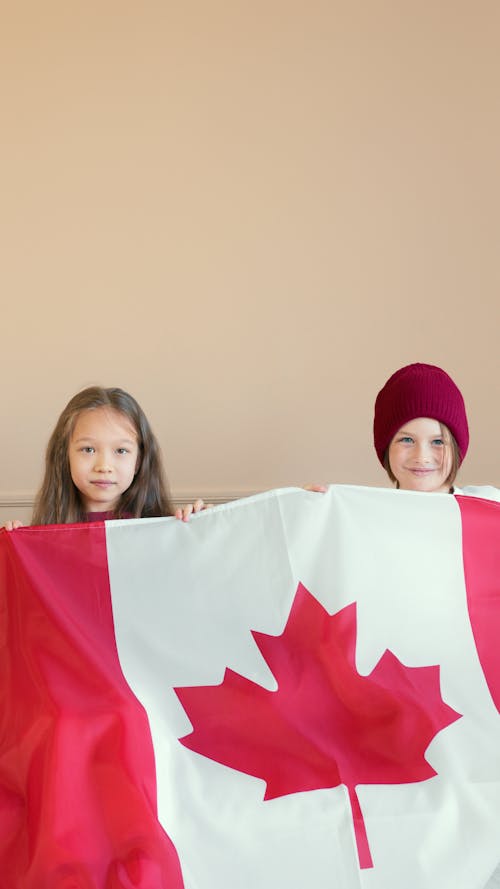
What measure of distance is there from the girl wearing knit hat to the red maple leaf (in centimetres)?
49

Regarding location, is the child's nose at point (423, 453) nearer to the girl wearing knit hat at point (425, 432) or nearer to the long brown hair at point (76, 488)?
the girl wearing knit hat at point (425, 432)

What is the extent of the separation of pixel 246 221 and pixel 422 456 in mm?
836

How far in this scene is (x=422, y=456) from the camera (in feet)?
6.57

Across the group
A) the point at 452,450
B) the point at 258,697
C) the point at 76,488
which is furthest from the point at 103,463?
the point at 452,450

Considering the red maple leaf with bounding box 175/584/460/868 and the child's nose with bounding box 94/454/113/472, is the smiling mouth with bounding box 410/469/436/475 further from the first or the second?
the child's nose with bounding box 94/454/113/472

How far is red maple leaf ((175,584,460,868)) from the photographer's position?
1.49 m

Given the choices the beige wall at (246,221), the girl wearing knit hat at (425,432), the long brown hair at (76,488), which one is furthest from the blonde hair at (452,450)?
the long brown hair at (76,488)

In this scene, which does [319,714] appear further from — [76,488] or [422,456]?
[76,488]

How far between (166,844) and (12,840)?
0.76 feet

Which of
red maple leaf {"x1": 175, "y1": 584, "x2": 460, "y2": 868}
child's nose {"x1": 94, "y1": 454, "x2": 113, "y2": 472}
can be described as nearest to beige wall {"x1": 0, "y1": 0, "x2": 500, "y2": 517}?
child's nose {"x1": 94, "y1": 454, "x2": 113, "y2": 472}

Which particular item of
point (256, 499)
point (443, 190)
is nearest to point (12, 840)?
point (256, 499)

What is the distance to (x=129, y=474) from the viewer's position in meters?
1.98

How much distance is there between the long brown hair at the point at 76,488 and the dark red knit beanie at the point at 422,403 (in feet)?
1.63

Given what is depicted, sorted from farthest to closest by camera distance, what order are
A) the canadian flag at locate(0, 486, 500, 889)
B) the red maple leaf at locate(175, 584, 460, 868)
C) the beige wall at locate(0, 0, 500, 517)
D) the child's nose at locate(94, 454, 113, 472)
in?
the beige wall at locate(0, 0, 500, 517), the child's nose at locate(94, 454, 113, 472), the red maple leaf at locate(175, 584, 460, 868), the canadian flag at locate(0, 486, 500, 889)
